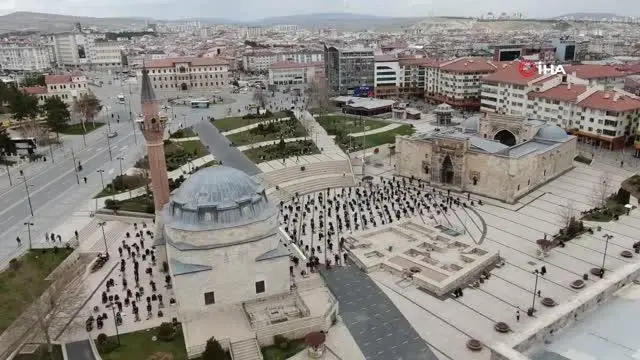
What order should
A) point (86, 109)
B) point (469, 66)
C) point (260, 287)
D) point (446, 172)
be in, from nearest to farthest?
point (260, 287), point (446, 172), point (86, 109), point (469, 66)

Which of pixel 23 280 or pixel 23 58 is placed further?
pixel 23 58

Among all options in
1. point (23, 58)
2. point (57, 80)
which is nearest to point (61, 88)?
point (57, 80)

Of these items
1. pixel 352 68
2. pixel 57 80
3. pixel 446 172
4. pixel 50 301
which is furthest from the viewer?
pixel 352 68

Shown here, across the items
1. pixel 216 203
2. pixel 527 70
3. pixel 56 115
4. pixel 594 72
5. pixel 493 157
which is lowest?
pixel 493 157

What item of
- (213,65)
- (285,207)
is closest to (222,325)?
(285,207)

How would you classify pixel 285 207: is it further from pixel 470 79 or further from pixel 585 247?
pixel 470 79

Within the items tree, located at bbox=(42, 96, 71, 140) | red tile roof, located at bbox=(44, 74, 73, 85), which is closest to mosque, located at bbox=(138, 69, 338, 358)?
tree, located at bbox=(42, 96, 71, 140)

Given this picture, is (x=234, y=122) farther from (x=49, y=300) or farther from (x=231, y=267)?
(x=49, y=300)

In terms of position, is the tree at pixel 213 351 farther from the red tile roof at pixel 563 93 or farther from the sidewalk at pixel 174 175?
the red tile roof at pixel 563 93
